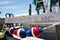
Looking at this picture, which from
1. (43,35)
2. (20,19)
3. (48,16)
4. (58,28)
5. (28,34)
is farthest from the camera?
(20,19)

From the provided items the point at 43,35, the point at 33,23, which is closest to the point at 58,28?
the point at 43,35

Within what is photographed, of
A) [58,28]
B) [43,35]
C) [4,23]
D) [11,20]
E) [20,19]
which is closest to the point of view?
[58,28]

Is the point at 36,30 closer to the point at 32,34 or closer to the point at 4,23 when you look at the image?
the point at 32,34

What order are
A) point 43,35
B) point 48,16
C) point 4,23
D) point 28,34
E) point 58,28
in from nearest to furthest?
point 58,28 → point 43,35 → point 48,16 → point 28,34 → point 4,23

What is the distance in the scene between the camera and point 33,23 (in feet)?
20.5

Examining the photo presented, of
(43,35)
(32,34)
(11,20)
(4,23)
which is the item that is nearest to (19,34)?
(32,34)

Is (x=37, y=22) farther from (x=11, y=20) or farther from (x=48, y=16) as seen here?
(x=11, y=20)

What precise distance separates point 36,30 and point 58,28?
1.71m

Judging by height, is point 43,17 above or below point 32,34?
above

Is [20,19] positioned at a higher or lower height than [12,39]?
higher

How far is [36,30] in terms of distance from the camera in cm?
525

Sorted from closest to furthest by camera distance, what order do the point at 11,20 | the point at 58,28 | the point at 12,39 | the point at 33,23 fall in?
the point at 58,28 < the point at 33,23 < the point at 12,39 < the point at 11,20

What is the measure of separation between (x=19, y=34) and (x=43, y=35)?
63.6 inches

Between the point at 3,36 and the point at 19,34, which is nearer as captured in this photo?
the point at 19,34
